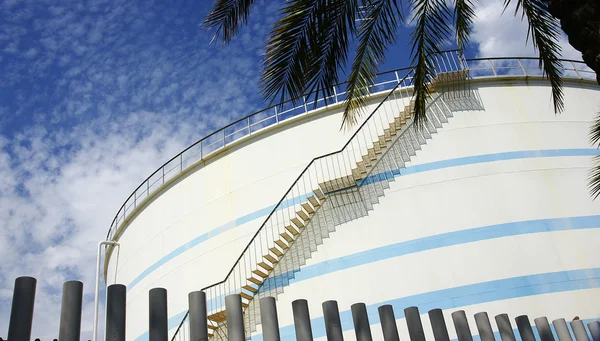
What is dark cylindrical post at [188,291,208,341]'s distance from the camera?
2597 mm

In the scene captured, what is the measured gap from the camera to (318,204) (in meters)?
14.0

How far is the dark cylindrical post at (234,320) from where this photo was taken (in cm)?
264

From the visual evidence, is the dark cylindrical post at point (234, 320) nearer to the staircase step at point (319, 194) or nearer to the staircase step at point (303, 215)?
the staircase step at point (303, 215)

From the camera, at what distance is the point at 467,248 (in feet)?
41.8

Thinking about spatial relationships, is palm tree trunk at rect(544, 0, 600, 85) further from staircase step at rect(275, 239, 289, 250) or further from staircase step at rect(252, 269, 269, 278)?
staircase step at rect(252, 269, 269, 278)

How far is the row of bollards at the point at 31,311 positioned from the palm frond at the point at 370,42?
5219mm

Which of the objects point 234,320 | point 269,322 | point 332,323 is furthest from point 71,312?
point 332,323

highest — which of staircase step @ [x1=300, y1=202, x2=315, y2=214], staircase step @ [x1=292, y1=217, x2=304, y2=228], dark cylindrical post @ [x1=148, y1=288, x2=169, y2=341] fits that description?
staircase step @ [x1=300, y1=202, x2=315, y2=214]

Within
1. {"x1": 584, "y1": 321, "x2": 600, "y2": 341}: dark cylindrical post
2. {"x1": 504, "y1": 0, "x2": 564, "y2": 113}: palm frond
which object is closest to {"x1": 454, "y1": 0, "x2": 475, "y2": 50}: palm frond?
{"x1": 504, "y1": 0, "x2": 564, "y2": 113}: palm frond

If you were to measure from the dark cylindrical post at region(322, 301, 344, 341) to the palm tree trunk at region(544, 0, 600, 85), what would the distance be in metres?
3.22

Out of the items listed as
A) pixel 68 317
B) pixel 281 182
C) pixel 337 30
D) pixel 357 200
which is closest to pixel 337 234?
pixel 357 200

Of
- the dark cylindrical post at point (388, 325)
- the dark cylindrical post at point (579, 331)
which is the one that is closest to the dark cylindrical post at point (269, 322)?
the dark cylindrical post at point (388, 325)

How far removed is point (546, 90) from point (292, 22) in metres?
12.2

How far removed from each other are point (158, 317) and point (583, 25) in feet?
13.9
